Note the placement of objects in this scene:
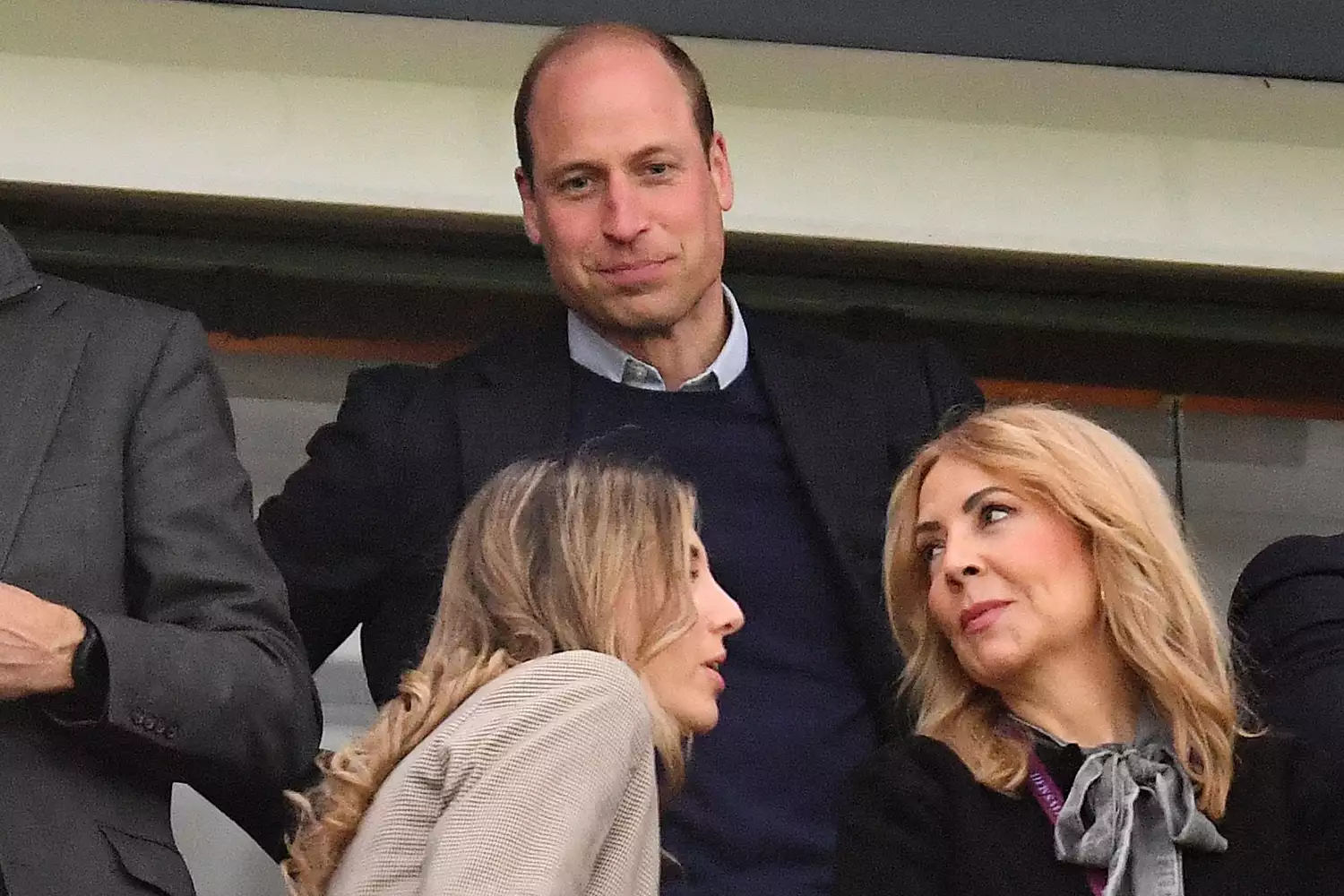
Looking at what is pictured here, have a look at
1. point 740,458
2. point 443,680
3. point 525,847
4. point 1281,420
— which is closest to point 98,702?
point 443,680

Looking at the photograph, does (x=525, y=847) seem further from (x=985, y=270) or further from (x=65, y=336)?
(x=985, y=270)

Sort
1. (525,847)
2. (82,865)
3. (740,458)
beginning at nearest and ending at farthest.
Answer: (525,847), (82,865), (740,458)

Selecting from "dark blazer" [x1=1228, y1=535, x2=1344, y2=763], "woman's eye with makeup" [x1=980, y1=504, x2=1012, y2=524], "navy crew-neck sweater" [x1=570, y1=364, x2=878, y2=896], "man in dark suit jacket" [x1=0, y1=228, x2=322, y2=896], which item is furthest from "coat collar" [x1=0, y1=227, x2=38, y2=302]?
"dark blazer" [x1=1228, y1=535, x2=1344, y2=763]

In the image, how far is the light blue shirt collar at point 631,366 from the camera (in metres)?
2.37

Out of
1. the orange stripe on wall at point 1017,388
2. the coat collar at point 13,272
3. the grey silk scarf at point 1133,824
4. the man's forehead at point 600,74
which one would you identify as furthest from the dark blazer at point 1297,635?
the coat collar at point 13,272

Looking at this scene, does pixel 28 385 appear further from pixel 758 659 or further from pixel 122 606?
pixel 758 659

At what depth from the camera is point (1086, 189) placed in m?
2.85

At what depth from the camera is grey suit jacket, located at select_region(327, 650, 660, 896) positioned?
1.57m

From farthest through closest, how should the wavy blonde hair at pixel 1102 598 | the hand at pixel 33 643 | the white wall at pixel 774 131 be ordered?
the white wall at pixel 774 131, the wavy blonde hair at pixel 1102 598, the hand at pixel 33 643

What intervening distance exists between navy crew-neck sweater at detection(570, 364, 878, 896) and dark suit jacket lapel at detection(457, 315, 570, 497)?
0.08 ft

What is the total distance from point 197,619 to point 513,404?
21.0 inches

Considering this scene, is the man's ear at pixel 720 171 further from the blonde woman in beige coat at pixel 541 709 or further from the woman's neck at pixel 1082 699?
the woman's neck at pixel 1082 699

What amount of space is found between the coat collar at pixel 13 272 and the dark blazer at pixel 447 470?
15.0 inches

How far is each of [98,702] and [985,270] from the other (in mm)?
1498
